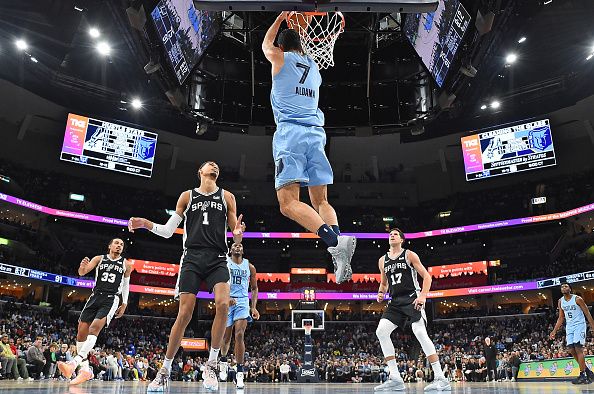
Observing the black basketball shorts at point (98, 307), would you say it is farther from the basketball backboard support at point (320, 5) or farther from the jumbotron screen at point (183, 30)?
the jumbotron screen at point (183, 30)

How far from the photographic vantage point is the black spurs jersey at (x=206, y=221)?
5688 mm

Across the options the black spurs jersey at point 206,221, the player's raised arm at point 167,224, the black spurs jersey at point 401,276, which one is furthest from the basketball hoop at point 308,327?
the player's raised arm at point 167,224

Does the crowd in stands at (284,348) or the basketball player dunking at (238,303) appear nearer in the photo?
the basketball player dunking at (238,303)

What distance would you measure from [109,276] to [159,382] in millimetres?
4059

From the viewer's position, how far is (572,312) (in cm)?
1102

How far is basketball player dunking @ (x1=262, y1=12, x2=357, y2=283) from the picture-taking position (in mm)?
5008

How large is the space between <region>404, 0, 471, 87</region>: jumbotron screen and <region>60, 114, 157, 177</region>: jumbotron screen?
17.7 meters

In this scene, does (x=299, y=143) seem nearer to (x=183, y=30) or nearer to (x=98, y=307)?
(x=98, y=307)

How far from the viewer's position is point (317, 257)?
3978cm

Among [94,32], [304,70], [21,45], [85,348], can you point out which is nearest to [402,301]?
[304,70]

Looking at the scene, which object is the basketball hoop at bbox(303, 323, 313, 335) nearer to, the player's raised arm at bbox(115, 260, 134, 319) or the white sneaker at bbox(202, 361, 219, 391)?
the player's raised arm at bbox(115, 260, 134, 319)

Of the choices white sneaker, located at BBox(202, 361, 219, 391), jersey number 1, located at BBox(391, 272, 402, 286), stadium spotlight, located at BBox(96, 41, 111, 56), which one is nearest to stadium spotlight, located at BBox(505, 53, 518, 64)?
stadium spotlight, located at BBox(96, 41, 111, 56)

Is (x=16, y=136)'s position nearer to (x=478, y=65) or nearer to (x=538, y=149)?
(x=478, y=65)

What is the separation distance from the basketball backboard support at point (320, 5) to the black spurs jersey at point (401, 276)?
3.81 metres
